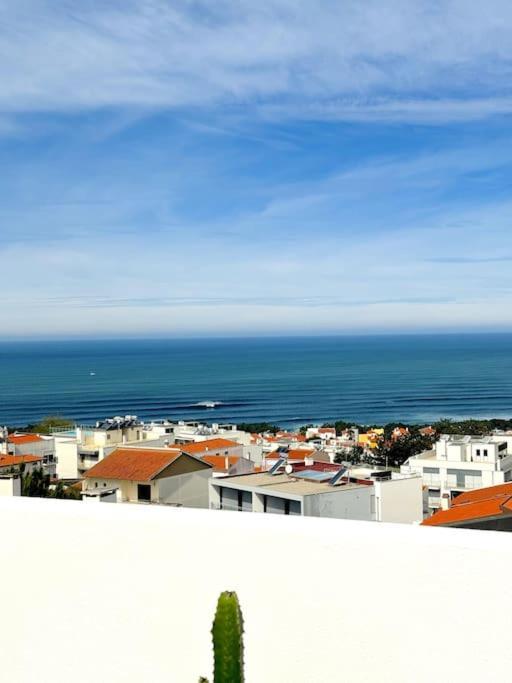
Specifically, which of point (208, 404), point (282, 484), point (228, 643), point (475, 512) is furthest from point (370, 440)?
point (208, 404)

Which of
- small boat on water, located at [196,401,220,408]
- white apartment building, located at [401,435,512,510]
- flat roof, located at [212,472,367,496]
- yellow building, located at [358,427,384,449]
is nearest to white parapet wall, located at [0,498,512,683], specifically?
flat roof, located at [212,472,367,496]

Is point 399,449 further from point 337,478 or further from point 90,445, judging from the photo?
point 337,478

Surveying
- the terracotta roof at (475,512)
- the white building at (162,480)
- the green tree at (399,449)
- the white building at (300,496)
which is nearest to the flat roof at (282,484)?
the white building at (300,496)

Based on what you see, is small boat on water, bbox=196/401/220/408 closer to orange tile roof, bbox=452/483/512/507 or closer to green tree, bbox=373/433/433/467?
green tree, bbox=373/433/433/467

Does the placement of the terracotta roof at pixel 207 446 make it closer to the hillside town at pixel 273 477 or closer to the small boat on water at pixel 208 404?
the hillside town at pixel 273 477

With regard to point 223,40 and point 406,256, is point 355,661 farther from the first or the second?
point 406,256

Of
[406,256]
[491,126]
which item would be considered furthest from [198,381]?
[491,126]

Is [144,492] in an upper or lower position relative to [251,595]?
lower
